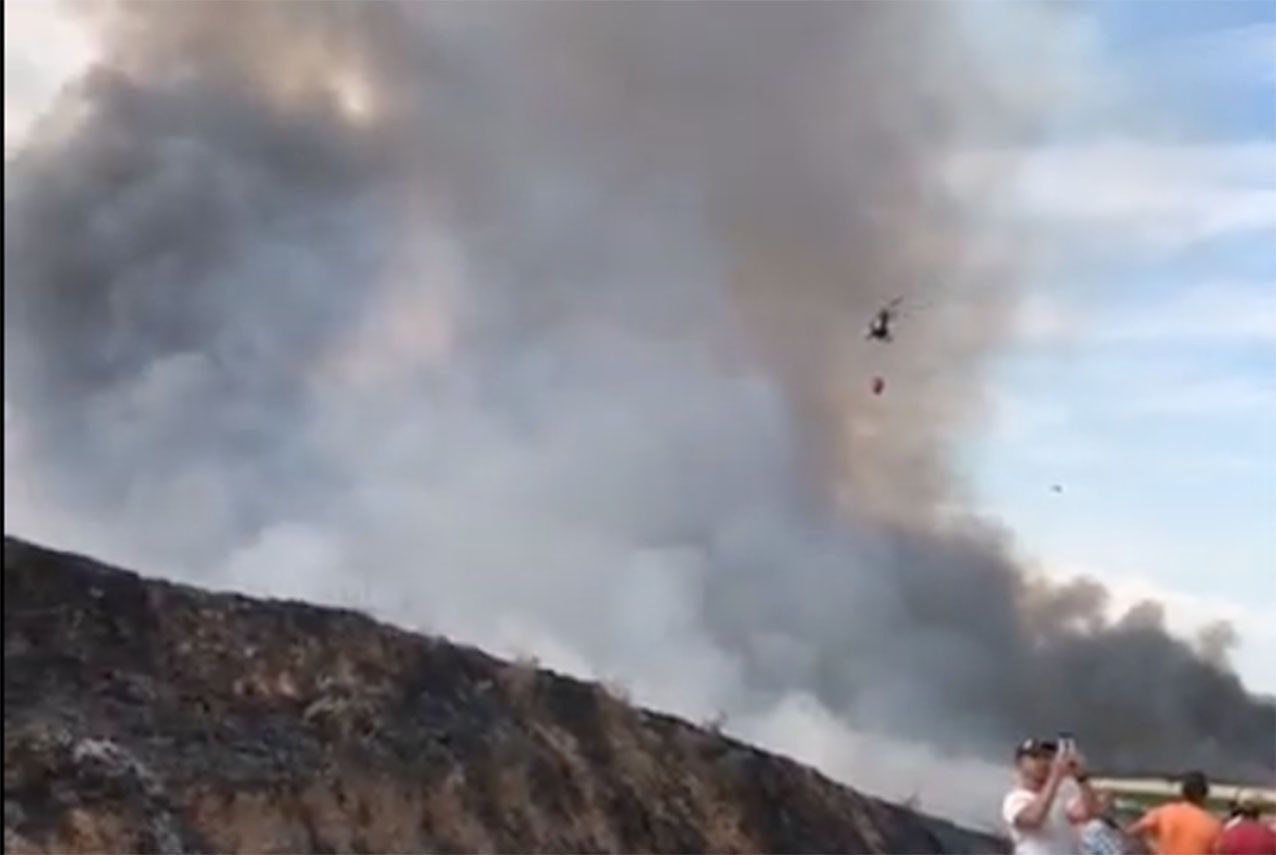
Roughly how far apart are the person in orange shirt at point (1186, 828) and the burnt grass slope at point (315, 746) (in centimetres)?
279

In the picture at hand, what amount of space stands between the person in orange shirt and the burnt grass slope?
2.79 metres

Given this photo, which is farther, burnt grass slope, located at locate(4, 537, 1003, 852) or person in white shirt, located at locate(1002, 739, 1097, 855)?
burnt grass slope, located at locate(4, 537, 1003, 852)

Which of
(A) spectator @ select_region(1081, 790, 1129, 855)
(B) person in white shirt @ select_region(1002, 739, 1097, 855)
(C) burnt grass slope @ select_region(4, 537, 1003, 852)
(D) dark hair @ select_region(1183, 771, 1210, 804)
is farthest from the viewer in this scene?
(C) burnt grass slope @ select_region(4, 537, 1003, 852)

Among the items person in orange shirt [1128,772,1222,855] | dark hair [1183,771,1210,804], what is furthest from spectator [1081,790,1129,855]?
dark hair [1183,771,1210,804]

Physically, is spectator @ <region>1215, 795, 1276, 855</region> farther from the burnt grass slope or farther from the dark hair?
the burnt grass slope

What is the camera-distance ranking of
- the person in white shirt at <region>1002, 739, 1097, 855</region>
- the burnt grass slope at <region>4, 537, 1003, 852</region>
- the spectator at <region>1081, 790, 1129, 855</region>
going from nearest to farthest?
the person in white shirt at <region>1002, 739, 1097, 855</region> → the spectator at <region>1081, 790, 1129, 855</region> → the burnt grass slope at <region>4, 537, 1003, 852</region>

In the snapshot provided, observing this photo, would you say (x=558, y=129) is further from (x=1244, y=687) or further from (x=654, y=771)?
(x=1244, y=687)

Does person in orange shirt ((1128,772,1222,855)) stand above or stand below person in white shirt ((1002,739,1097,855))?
above

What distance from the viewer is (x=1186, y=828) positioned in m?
7.43

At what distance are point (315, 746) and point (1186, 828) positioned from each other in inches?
136

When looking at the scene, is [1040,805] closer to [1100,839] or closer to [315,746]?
[1100,839]

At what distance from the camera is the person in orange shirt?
24.3 feet

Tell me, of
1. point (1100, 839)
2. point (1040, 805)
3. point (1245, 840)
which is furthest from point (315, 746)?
point (1245, 840)

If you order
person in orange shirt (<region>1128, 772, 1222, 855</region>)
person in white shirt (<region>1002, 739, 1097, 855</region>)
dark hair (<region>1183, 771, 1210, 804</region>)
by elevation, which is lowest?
person in white shirt (<region>1002, 739, 1097, 855</region>)
